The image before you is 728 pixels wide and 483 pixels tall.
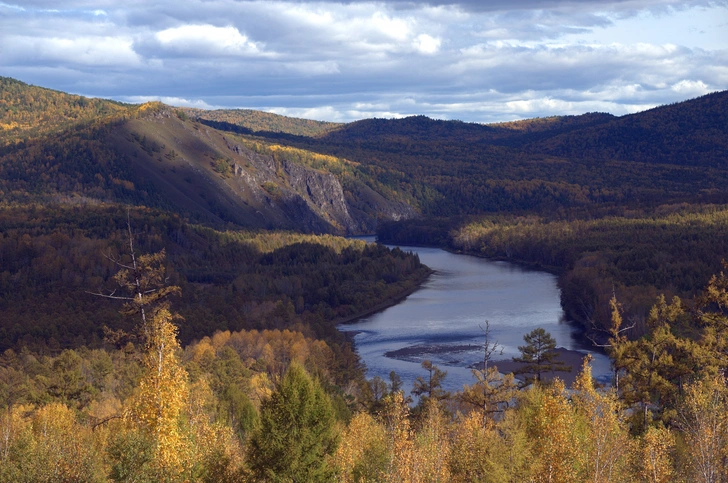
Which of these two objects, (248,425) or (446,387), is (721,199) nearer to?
(446,387)

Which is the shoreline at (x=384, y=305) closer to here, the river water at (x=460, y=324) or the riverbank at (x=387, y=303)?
the riverbank at (x=387, y=303)

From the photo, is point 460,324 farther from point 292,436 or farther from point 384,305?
point 292,436

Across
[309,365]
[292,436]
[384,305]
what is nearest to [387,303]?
[384,305]

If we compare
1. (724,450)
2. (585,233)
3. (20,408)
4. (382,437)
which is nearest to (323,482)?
(382,437)

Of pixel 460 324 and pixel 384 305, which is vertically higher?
pixel 460 324

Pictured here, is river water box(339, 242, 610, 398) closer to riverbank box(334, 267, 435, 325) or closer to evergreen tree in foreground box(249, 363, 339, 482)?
riverbank box(334, 267, 435, 325)

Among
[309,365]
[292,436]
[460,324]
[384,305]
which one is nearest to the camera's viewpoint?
[292,436]

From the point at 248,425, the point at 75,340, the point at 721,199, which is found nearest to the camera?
the point at 248,425
